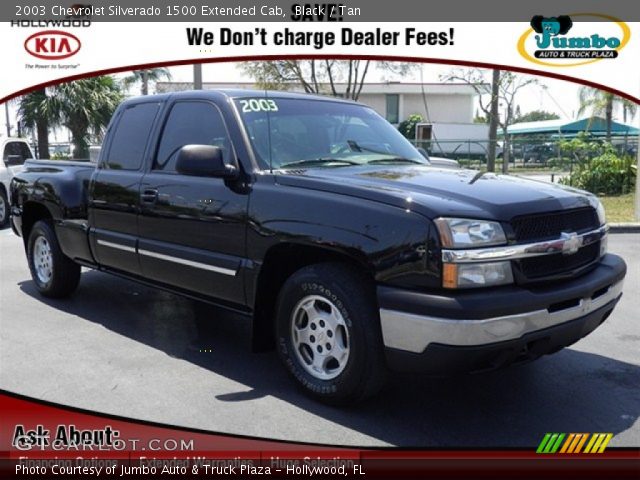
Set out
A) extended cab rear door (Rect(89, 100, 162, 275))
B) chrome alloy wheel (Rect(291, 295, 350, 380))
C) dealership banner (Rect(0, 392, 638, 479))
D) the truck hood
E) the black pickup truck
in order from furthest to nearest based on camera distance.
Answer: extended cab rear door (Rect(89, 100, 162, 275)) → chrome alloy wheel (Rect(291, 295, 350, 380)) → the truck hood → the black pickup truck → dealership banner (Rect(0, 392, 638, 479))

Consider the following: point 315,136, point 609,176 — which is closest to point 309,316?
point 315,136

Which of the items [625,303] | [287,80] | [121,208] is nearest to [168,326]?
[121,208]

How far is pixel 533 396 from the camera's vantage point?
13.2ft

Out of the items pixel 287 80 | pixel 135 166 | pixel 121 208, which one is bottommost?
pixel 121 208

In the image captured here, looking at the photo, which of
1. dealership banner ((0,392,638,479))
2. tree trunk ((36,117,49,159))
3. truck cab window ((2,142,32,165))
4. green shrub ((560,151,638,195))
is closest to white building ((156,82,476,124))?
tree trunk ((36,117,49,159))

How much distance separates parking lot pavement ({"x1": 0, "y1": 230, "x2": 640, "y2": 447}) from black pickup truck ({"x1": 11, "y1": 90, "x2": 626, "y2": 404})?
304 mm

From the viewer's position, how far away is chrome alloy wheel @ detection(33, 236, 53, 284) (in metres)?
6.39

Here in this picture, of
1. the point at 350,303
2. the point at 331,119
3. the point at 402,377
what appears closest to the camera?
the point at 350,303

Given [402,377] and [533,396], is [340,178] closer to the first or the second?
[402,377]

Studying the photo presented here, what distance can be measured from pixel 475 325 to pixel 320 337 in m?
1.03

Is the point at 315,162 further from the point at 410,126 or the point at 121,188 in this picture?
the point at 410,126

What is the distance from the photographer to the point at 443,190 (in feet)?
11.8

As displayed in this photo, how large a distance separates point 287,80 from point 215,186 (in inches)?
799

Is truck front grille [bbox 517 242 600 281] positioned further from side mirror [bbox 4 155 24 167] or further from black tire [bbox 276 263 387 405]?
side mirror [bbox 4 155 24 167]
